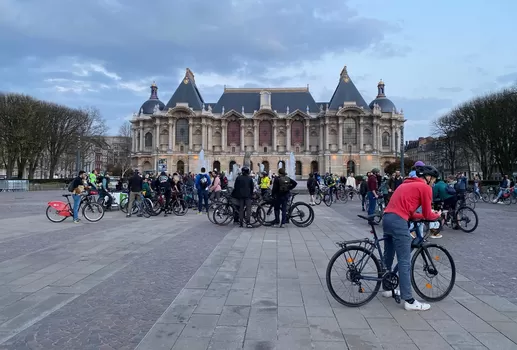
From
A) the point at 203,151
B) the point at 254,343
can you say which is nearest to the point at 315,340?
the point at 254,343

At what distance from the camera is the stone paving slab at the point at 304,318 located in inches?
144

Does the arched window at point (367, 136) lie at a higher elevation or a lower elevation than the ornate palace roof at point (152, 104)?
lower

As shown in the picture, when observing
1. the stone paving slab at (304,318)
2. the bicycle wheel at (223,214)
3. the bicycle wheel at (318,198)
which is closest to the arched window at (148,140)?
the bicycle wheel at (318,198)

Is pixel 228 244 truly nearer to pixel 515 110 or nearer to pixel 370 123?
pixel 515 110

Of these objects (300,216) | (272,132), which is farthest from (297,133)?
(300,216)

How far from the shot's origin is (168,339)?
372 centimetres

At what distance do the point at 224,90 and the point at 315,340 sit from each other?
78.4m

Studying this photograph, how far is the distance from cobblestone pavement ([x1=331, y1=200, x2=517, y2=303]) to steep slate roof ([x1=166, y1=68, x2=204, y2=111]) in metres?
66.0

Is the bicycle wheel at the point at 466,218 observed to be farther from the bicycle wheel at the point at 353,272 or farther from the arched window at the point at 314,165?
the arched window at the point at 314,165

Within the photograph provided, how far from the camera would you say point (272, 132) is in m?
74.3

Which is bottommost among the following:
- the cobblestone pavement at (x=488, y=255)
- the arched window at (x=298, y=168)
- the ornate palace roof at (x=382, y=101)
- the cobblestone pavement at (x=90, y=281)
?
the cobblestone pavement at (x=488, y=255)

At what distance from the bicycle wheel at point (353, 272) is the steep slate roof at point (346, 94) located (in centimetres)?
7029

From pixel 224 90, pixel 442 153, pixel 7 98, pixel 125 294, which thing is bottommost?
pixel 125 294

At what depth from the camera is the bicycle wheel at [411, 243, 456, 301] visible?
4.84 metres
